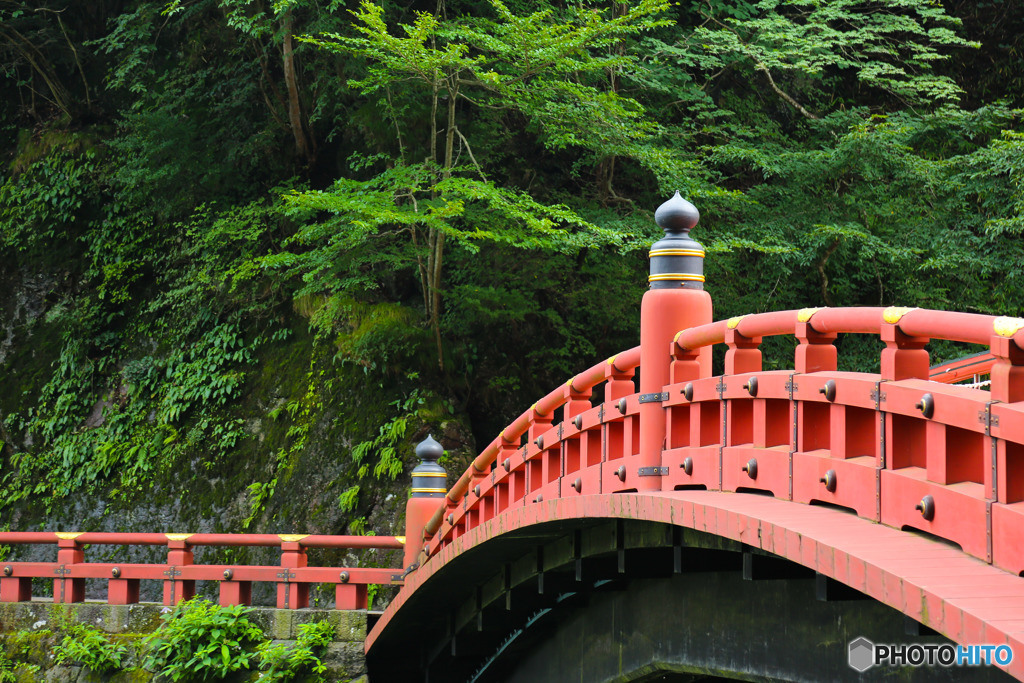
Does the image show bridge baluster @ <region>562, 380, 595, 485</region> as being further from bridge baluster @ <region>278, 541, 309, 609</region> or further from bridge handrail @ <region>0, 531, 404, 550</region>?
bridge baluster @ <region>278, 541, 309, 609</region>

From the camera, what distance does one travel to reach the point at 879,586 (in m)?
3.14

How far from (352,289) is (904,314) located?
410 inches

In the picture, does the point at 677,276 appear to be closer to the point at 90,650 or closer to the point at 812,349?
the point at 812,349

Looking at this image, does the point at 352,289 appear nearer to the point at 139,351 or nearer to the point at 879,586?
the point at 139,351

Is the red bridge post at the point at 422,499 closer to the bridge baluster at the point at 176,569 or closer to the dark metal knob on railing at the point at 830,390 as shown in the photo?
the bridge baluster at the point at 176,569

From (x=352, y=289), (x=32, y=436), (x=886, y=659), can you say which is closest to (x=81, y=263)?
(x=32, y=436)

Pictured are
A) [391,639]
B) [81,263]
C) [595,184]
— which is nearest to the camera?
[391,639]

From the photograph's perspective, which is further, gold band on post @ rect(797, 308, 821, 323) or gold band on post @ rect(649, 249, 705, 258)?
gold band on post @ rect(649, 249, 705, 258)

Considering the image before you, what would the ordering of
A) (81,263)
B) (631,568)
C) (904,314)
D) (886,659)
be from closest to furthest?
(904,314), (886,659), (631,568), (81,263)

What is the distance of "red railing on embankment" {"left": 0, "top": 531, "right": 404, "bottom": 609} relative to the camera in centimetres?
983

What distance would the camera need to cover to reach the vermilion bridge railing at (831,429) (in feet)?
10.1

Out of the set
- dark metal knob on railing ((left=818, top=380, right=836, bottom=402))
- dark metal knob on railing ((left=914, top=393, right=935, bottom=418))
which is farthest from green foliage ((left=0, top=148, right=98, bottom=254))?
dark metal knob on railing ((left=914, top=393, right=935, bottom=418))

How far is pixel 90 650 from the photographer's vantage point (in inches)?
395

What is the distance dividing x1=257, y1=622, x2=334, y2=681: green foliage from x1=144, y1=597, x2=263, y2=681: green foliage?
18 cm
